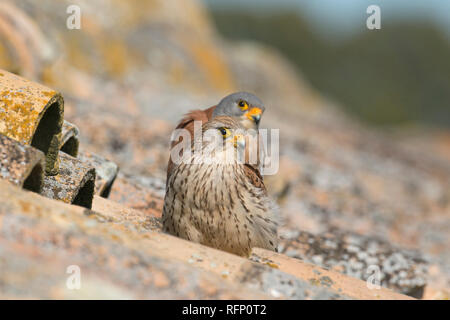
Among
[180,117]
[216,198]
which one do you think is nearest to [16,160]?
[216,198]

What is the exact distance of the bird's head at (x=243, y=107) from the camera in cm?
701

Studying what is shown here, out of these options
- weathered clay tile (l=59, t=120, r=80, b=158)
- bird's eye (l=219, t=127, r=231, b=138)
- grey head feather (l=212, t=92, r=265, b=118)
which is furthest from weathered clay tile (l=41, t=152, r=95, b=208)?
grey head feather (l=212, t=92, r=265, b=118)

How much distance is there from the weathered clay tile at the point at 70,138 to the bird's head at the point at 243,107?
9.58ft

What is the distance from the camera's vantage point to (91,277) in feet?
7.45

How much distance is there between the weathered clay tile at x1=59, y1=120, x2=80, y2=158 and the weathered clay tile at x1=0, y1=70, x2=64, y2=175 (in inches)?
20.3

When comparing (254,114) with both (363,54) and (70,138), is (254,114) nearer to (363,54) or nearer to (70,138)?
(70,138)

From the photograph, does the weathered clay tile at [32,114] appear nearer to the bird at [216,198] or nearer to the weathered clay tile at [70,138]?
the weathered clay tile at [70,138]

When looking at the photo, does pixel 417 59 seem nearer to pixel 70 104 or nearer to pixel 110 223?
pixel 70 104

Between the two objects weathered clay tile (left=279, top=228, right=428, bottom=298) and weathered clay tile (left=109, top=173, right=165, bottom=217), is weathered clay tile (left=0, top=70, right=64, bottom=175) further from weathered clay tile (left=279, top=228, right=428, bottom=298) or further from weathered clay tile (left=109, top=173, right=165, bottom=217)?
weathered clay tile (left=279, top=228, right=428, bottom=298)

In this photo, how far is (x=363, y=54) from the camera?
62344 millimetres

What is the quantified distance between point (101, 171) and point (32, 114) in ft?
5.28

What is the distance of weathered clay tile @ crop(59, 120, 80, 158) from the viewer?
4.07 m

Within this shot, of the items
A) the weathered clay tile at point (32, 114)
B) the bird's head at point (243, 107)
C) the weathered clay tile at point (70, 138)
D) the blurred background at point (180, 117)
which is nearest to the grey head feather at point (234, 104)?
the bird's head at point (243, 107)
